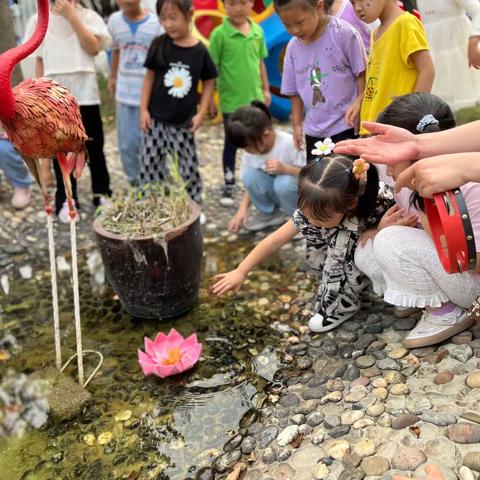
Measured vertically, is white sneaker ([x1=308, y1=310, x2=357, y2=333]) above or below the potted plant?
below

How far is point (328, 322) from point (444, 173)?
114 centimetres

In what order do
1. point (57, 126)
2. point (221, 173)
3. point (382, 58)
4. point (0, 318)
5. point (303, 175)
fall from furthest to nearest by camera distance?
1. point (221, 173)
2. point (0, 318)
3. point (382, 58)
4. point (303, 175)
5. point (57, 126)

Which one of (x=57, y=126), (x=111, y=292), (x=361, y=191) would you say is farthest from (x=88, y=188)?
(x=361, y=191)

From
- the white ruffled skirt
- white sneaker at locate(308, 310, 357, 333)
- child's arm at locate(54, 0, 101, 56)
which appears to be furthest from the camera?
child's arm at locate(54, 0, 101, 56)

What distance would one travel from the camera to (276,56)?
585 cm

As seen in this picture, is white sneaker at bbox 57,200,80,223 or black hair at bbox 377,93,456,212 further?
white sneaker at bbox 57,200,80,223

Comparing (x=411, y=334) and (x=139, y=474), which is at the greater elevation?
(x=411, y=334)

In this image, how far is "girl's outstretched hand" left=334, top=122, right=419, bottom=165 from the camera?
189cm

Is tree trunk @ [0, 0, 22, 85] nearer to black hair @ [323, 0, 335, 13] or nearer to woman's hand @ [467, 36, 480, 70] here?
black hair @ [323, 0, 335, 13]

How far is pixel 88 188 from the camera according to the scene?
4.59 metres

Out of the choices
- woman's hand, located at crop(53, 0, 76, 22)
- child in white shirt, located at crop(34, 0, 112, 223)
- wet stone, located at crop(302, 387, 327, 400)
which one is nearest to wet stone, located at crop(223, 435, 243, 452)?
wet stone, located at crop(302, 387, 327, 400)

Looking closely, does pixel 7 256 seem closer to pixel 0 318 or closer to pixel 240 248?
pixel 0 318

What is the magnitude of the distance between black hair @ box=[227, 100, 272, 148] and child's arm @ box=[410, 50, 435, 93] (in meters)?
0.99

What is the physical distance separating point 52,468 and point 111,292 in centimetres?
131
